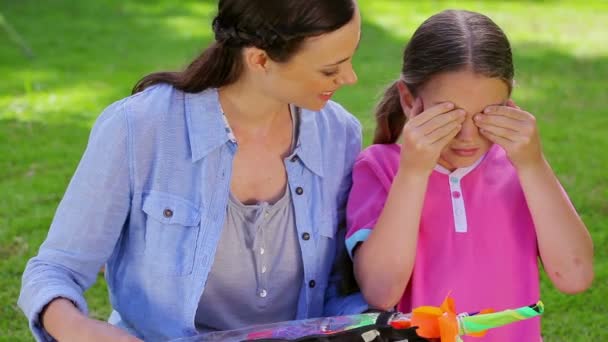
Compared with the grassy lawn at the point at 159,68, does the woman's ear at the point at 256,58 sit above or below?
above

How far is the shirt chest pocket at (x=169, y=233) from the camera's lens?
2410 mm

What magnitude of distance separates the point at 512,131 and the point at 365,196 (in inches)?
17.0

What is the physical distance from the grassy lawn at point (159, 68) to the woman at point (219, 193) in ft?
1.36

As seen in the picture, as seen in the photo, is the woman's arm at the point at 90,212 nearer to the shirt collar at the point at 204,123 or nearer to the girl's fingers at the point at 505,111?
the shirt collar at the point at 204,123

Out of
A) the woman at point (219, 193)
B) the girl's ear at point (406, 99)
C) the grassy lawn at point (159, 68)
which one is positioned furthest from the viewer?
A: the grassy lawn at point (159, 68)

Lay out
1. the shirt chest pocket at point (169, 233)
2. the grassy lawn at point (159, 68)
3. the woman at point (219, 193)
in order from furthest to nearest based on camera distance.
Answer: the grassy lawn at point (159, 68), the shirt chest pocket at point (169, 233), the woman at point (219, 193)

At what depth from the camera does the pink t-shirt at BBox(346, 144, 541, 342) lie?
2.45 meters

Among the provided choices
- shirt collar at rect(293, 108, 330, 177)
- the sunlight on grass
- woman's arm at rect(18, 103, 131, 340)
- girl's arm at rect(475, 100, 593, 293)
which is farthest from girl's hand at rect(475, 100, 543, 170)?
the sunlight on grass

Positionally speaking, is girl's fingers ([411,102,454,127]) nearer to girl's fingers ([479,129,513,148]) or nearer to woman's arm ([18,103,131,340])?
girl's fingers ([479,129,513,148])

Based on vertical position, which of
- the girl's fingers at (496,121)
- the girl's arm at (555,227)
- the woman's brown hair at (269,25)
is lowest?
the girl's arm at (555,227)

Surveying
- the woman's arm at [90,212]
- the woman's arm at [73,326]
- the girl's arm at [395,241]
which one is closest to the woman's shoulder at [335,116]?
the girl's arm at [395,241]

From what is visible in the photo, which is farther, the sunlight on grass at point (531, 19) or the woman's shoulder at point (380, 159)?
the sunlight on grass at point (531, 19)

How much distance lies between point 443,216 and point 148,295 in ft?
2.53

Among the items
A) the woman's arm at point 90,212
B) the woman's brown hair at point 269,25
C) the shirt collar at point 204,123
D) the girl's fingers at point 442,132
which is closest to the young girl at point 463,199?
the girl's fingers at point 442,132
